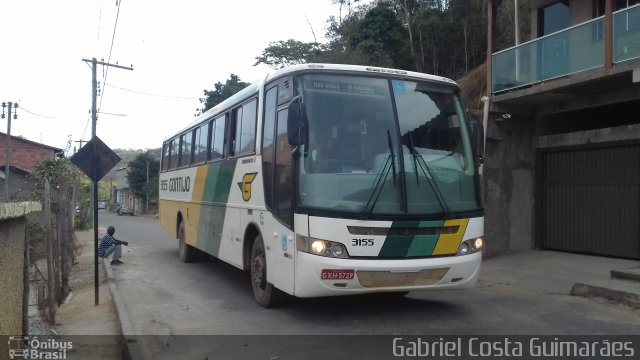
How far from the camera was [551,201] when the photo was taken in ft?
41.7

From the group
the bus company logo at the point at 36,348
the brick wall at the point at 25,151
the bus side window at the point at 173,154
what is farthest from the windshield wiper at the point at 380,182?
the brick wall at the point at 25,151

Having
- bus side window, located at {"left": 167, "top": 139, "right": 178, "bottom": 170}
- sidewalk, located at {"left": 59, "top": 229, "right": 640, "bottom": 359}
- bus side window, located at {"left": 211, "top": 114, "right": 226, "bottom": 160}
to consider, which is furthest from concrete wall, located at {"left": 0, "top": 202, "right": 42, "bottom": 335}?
bus side window, located at {"left": 167, "top": 139, "right": 178, "bottom": 170}

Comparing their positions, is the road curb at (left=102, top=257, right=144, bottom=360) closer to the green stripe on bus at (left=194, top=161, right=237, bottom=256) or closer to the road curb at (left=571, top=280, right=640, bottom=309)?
the green stripe on bus at (left=194, top=161, right=237, bottom=256)

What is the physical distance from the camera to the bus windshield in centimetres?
640

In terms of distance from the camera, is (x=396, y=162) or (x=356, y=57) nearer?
(x=396, y=162)

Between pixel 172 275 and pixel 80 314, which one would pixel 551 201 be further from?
pixel 80 314

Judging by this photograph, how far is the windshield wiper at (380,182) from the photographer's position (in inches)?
247

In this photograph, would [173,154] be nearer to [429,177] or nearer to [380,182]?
[380,182]

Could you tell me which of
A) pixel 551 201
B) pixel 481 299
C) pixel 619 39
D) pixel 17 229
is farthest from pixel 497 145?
pixel 17 229

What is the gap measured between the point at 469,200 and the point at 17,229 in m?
5.03

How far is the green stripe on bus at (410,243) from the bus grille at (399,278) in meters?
0.21

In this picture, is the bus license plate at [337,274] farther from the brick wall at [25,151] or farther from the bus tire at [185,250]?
the brick wall at [25,151]

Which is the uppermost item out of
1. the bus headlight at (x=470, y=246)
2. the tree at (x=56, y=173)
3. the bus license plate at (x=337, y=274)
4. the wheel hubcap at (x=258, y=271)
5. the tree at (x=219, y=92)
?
the tree at (x=219, y=92)

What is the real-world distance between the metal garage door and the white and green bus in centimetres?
559
